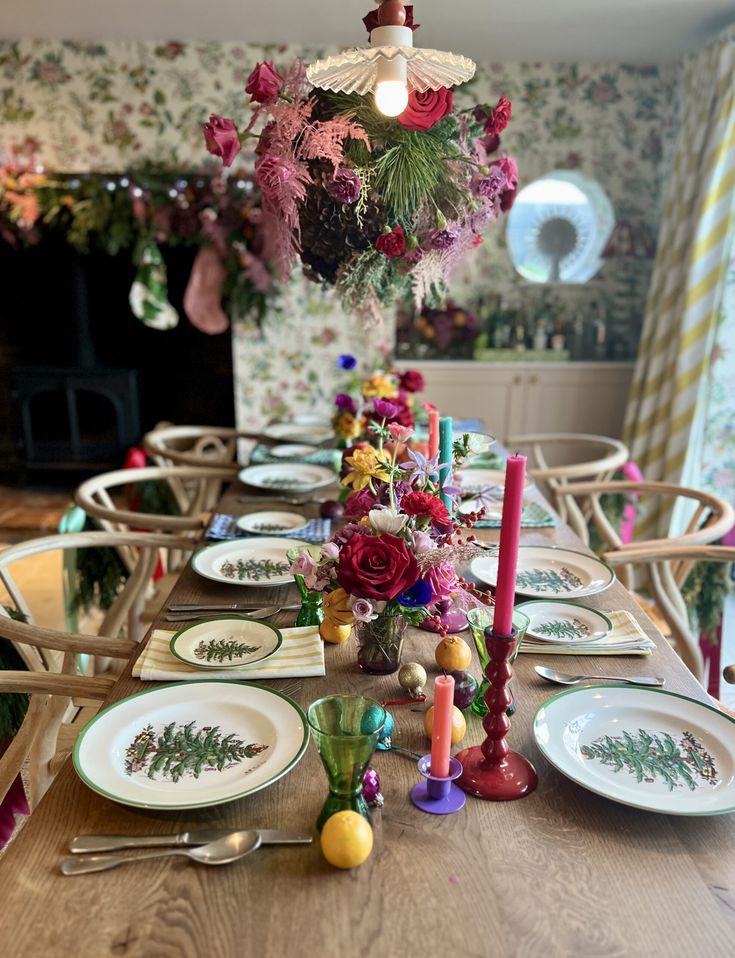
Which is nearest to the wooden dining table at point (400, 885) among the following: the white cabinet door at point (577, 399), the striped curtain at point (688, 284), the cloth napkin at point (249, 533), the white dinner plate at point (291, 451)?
the cloth napkin at point (249, 533)

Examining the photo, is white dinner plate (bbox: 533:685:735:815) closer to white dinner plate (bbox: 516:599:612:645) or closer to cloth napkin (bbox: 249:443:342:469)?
white dinner plate (bbox: 516:599:612:645)

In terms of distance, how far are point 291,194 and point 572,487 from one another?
1259 millimetres

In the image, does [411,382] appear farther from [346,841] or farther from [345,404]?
[346,841]

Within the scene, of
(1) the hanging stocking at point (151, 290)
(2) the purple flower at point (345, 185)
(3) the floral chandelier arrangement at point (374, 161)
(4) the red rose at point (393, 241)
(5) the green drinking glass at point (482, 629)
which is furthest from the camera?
(1) the hanging stocking at point (151, 290)

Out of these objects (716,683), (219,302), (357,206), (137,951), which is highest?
(357,206)

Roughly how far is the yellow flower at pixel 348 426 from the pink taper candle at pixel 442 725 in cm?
145

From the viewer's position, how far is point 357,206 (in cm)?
154

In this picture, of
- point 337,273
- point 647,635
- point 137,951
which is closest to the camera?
point 137,951

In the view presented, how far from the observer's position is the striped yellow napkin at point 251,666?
1.16 meters

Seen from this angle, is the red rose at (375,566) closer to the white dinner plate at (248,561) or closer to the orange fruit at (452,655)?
the orange fruit at (452,655)

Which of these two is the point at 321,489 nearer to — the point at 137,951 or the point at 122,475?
the point at 122,475

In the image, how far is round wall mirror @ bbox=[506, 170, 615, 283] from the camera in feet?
15.6

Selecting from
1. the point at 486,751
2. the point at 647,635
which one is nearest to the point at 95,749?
the point at 486,751

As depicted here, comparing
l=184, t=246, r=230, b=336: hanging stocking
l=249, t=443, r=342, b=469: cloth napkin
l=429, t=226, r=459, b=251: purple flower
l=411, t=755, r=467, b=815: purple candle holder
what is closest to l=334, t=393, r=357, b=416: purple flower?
l=249, t=443, r=342, b=469: cloth napkin
